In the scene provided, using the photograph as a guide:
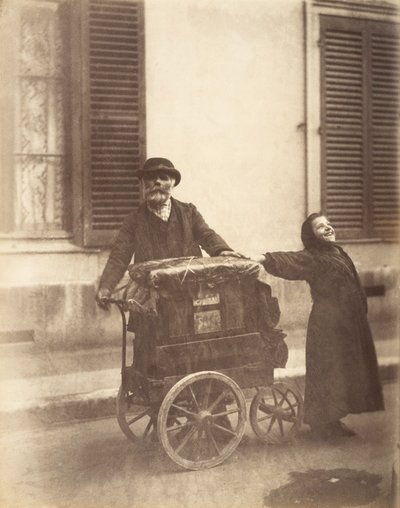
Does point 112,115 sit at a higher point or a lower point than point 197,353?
higher

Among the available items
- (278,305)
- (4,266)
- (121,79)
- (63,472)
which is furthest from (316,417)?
(121,79)

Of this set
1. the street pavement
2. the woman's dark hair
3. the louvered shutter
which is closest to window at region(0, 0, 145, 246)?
the louvered shutter

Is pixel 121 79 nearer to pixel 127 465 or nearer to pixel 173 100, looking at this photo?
pixel 173 100

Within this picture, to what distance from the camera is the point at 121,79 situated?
3.49m

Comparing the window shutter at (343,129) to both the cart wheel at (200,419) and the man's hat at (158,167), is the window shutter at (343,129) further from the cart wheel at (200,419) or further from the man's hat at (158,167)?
the cart wheel at (200,419)

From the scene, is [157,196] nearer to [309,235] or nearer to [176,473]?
[309,235]

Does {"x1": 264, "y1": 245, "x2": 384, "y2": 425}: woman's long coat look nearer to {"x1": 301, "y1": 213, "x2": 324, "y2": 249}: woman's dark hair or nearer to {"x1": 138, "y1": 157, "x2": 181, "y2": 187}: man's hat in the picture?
{"x1": 301, "y1": 213, "x2": 324, "y2": 249}: woman's dark hair

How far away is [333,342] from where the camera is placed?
3.64 metres

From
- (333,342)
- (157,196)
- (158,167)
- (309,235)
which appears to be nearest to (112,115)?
(158,167)

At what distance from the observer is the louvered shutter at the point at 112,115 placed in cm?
343

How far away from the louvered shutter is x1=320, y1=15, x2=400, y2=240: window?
109 cm

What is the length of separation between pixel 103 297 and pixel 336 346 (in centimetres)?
134

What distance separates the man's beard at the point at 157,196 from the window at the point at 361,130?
0.98 m

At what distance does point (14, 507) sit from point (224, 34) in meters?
2.67
